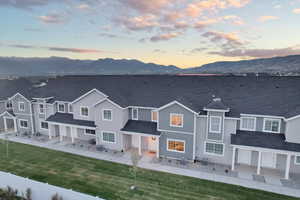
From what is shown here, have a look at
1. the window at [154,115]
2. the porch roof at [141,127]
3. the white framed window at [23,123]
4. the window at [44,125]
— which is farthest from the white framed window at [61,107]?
the window at [154,115]

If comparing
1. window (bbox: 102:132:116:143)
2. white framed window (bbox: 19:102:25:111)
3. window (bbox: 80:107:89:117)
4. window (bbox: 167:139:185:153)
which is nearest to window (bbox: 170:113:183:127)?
window (bbox: 167:139:185:153)

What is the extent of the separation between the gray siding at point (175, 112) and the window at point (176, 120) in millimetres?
309

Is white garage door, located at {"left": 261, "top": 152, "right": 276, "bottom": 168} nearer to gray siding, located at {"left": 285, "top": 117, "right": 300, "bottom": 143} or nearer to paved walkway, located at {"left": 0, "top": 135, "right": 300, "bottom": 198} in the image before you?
gray siding, located at {"left": 285, "top": 117, "right": 300, "bottom": 143}

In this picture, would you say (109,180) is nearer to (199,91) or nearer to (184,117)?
(184,117)

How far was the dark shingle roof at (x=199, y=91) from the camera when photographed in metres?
15.4

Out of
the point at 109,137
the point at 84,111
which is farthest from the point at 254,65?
the point at 84,111

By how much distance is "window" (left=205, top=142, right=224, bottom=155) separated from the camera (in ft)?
51.4

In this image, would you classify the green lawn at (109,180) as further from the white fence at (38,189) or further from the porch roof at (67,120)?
the porch roof at (67,120)

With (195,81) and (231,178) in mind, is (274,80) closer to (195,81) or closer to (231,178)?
(195,81)

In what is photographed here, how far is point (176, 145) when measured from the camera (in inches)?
659

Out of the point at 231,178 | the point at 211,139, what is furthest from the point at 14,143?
the point at 231,178

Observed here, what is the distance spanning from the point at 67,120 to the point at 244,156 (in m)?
21.4

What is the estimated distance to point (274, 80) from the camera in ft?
56.2

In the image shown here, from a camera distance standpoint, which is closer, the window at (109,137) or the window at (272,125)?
the window at (272,125)
